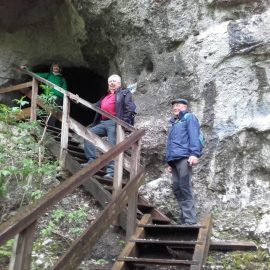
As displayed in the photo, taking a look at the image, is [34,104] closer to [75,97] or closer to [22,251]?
[75,97]

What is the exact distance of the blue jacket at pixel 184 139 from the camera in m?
5.39

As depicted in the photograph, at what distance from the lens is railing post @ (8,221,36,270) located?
8.83 feet

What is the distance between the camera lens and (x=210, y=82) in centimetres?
681

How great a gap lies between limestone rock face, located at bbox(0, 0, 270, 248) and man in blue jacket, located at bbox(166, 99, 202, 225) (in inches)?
27.3

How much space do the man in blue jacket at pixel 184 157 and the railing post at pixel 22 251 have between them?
291cm

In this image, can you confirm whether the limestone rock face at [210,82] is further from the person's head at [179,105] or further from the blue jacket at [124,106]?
the person's head at [179,105]

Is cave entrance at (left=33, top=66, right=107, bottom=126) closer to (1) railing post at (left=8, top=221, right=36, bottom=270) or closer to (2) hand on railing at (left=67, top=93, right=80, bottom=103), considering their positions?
(2) hand on railing at (left=67, top=93, right=80, bottom=103)

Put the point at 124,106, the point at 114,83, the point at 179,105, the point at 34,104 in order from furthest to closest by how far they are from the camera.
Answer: the point at 34,104
the point at 114,83
the point at 124,106
the point at 179,105

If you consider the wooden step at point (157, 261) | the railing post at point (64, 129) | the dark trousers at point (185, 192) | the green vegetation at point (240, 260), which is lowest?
the green vegetation at point (240, 260)

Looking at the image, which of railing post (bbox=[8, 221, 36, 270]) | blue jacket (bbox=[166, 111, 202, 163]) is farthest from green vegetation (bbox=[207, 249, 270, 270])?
railing post (bbox=[8, 221, 36, 270])

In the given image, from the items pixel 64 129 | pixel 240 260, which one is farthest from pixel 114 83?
pixel 240 260

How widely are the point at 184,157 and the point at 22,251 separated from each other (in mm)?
3063

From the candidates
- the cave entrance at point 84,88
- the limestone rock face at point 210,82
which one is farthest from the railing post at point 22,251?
the cave entrance at point 84,88

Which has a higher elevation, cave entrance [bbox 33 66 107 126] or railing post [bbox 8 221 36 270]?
cave entrance [bbox 33 66 107 126]
